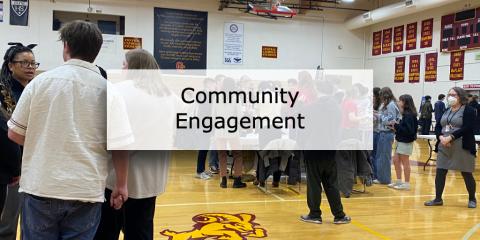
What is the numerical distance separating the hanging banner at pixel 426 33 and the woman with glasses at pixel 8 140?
44.7ft

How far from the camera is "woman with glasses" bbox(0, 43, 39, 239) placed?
6.81ft

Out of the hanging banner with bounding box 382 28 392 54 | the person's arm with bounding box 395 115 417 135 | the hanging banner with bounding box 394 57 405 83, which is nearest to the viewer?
the person's arm with bounding box 395 115 417 135

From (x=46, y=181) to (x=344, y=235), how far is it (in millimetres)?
2878

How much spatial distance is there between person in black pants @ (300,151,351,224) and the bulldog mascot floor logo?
61 centimetres

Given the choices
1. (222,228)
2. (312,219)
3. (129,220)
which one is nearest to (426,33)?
(312,219)

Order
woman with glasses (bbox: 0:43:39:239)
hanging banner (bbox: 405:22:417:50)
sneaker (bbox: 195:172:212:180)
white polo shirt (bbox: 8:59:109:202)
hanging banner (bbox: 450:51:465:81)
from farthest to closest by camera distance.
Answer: hanging banner (bbox: 405:22:417:50) < hanging banner (bbox: 450:51:465:81) < sneaker (bbox: 195:172:212:180) < woman with glasses (bbox: 0:43:39:239) < white polo shirt (bbox: 8:59:109:202)

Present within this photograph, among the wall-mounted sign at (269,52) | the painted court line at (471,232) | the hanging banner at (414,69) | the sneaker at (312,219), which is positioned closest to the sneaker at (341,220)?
the sneaker at (312,219)

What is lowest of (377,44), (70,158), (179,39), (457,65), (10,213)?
(10,213)

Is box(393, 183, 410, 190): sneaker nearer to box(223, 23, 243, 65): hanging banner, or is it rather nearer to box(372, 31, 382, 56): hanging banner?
box(223, 23, 243, 65): hanging banner

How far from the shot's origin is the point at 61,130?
1499mm

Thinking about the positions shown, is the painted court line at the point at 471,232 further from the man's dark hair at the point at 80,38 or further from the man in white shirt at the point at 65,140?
the man's dark hair at the point at 80,38

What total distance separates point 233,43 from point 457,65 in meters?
7.16

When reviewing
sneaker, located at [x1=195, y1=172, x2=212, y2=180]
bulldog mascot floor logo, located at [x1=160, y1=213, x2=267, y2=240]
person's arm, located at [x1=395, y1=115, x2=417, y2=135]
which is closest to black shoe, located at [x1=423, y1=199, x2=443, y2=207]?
person's arm, located at [x1=395, y1=115, x2=417, y2=135]

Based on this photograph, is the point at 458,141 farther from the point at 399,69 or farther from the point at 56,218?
the point at 399,69
